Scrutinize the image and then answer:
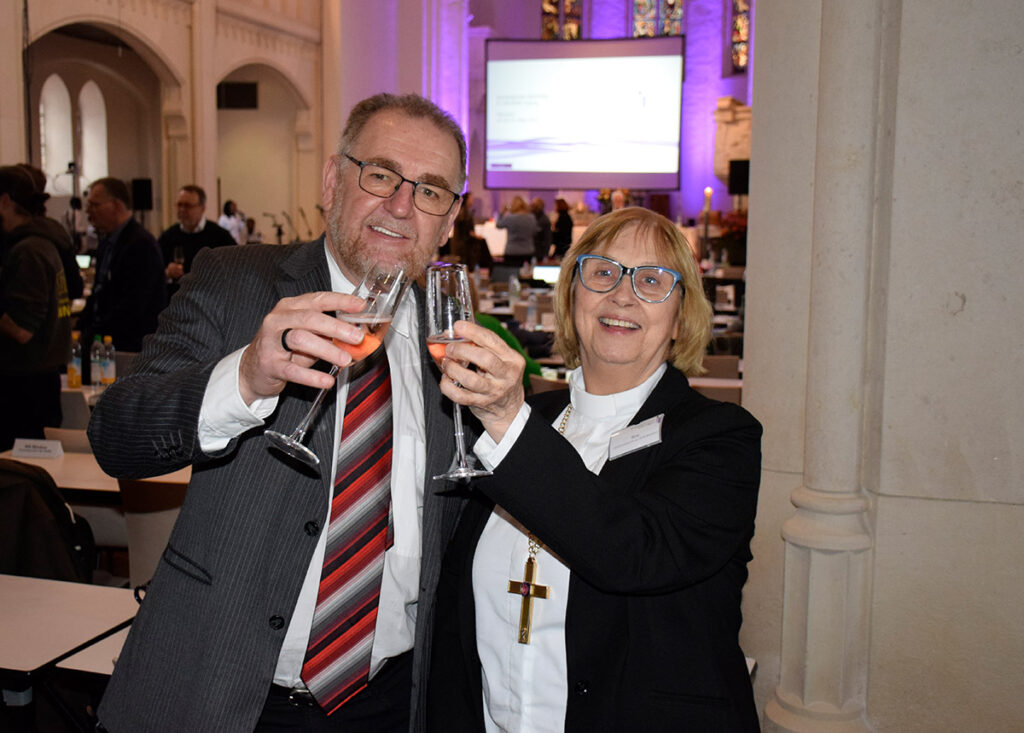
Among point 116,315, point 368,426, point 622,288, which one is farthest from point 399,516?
point 116,315

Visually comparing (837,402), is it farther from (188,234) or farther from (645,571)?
(188,234)

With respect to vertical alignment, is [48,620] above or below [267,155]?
below

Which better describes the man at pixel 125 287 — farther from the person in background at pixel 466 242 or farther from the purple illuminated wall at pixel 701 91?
the purple illuminated wall at pixel 701 91

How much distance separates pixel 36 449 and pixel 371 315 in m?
3.05

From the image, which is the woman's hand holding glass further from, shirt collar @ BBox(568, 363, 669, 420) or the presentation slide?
the presentation slide

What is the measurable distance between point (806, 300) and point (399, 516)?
1.60 meters

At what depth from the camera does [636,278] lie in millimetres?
1801

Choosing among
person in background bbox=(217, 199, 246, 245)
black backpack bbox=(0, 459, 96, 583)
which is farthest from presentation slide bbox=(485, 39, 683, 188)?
black backpack bbox=(0, 459, 96, 583)

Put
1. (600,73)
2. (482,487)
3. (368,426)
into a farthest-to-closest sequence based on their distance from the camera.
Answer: (600,73)
(368,426)
(482,487)

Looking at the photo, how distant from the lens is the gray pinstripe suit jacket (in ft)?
5.07

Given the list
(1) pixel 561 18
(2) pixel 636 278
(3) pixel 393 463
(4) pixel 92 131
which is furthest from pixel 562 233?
(1) pixel 561 18

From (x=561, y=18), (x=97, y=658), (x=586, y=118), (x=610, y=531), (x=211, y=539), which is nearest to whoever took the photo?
(x=610, y=531)

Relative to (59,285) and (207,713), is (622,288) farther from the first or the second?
(59,285)

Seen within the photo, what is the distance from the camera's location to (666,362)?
190cm
